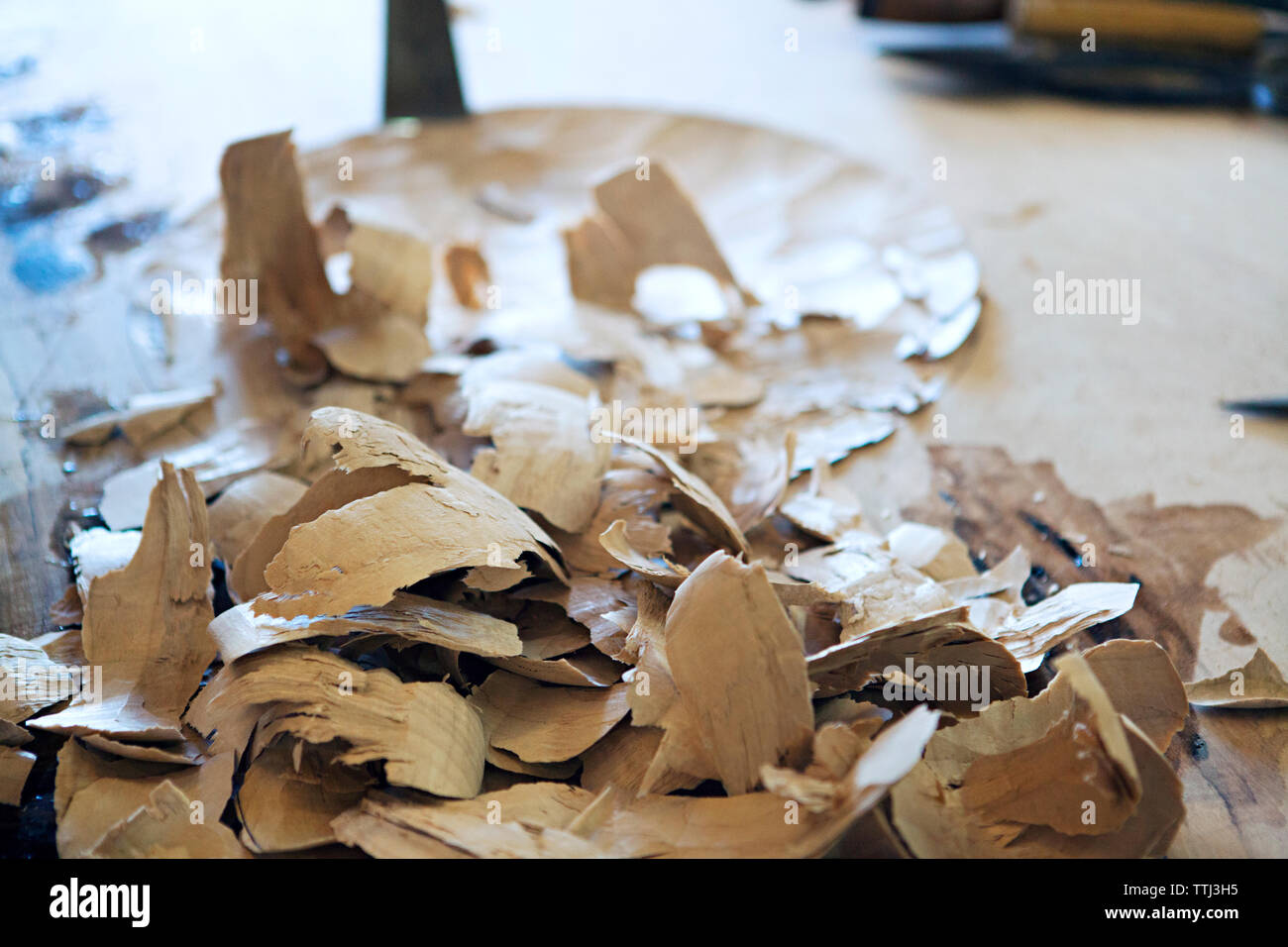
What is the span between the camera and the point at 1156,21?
2186 millimetres

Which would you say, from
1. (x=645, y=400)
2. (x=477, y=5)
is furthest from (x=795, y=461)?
(x=477, y=5)

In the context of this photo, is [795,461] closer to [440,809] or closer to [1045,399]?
[1045,399]

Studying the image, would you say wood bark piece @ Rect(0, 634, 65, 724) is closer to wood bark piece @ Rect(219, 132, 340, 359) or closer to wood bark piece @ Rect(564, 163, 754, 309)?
wood bark piece @ Rect(219, 132, 340, 359)

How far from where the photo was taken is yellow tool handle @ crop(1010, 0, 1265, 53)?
216 cm

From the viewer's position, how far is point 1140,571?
0.99m

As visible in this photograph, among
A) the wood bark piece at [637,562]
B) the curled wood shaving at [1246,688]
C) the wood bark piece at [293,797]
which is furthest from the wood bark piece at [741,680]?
the curled wood shaving at [1246,688]

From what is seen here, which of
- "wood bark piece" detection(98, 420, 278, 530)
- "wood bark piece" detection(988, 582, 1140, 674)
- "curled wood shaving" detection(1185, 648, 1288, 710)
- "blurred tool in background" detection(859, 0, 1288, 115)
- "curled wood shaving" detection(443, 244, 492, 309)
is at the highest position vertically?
"blurred tool in background" detection(859, 0, 1288, 115)

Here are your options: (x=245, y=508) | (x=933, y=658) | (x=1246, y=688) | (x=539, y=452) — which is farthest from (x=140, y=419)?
(x=1246, y=688)

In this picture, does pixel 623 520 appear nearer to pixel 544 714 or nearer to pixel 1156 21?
pixel 544 714

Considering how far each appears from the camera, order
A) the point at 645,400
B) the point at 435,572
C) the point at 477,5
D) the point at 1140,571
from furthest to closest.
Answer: the point at 477,5 → the point at 645,400 → the point at 1140,571 → the point at 435,572

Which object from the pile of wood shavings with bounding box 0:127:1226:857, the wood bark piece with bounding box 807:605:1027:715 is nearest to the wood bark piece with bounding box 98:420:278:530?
the pile of wood shavings with bounding box 0:127:1226:857

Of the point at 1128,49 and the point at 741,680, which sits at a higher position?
the point at 1128,49

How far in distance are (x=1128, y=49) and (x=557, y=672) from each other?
2.20 meters

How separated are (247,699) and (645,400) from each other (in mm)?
658
